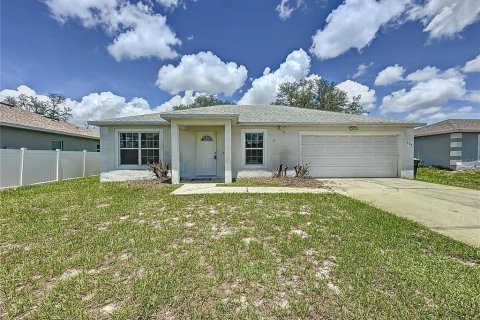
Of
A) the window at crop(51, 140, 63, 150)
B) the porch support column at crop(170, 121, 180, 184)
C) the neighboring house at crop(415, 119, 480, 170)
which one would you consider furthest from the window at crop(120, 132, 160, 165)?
the neighboring house at crop(415, 119, 480, 170)

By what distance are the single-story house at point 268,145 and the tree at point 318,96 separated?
2450 cm

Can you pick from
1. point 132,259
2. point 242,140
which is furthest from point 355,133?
point 132,259

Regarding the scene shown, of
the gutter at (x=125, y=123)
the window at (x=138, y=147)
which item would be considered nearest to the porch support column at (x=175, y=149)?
the gutter at (x=125, y=123)

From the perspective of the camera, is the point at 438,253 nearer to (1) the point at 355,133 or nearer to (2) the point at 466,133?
(1) the point at 355,133

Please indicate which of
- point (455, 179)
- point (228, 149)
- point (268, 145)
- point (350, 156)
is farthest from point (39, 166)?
point (455, 179)

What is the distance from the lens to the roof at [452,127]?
54.0ft

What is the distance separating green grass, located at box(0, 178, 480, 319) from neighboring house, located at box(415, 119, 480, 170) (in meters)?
16.8

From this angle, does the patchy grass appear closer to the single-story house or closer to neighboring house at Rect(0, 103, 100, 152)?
the single-story house

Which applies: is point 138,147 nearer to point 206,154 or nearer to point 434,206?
point 206,154

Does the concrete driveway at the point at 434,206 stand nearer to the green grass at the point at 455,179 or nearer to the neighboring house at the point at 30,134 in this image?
the green grass at the point at 455,179

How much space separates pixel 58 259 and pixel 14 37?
11837mm

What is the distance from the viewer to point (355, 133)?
1190cm

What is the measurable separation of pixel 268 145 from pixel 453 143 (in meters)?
15.3

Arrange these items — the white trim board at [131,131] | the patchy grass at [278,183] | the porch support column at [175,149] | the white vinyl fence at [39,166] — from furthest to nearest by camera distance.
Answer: the white trim board at [131,131], the porch support column at [175,149], the patchy grass at [278,183], the white vinyl fence at [39,166]
